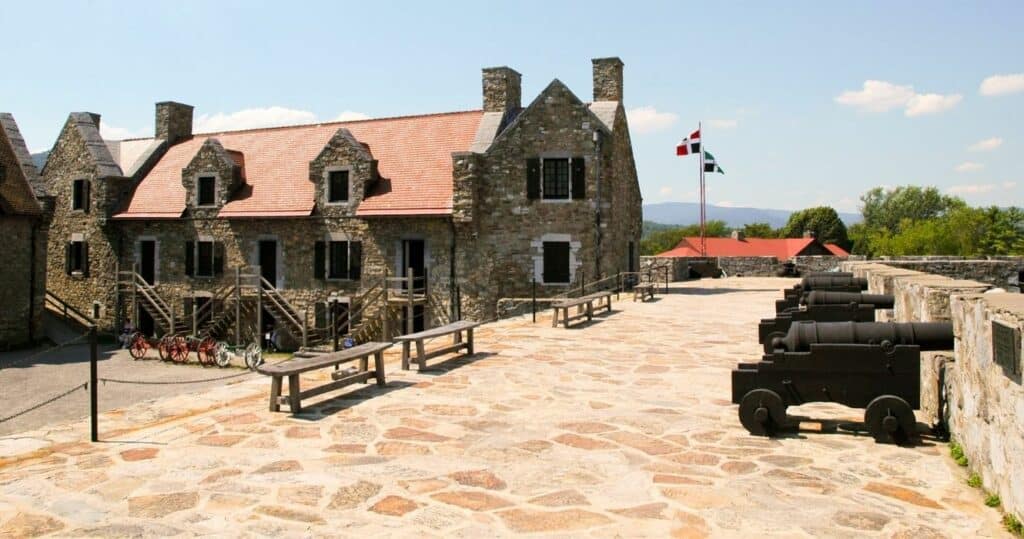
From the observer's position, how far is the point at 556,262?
77.5 feet

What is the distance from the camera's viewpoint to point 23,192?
85.1 ft

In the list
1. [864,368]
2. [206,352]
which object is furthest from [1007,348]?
[206,352]

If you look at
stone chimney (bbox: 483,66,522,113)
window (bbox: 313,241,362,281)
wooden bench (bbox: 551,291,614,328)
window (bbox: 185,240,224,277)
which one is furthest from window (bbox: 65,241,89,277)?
wooden bench (bbox: 551,291,614,328)

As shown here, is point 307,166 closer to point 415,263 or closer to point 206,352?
point 415,263

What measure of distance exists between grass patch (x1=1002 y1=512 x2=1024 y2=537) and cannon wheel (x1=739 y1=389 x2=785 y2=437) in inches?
87.6

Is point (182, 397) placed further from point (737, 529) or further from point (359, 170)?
point (359, 170)

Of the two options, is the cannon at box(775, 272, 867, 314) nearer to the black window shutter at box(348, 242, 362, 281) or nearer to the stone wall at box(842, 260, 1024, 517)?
the stone wall at box(842, 260, 1024, 517)

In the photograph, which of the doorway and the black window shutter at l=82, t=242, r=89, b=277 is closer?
the doorway

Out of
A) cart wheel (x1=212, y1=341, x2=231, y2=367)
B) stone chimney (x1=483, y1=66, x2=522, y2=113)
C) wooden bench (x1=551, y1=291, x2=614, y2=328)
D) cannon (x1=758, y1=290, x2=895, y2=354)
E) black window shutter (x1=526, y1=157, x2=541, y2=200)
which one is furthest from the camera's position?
stone chimney (x1=483, y1=66, x2=522, y2=113)

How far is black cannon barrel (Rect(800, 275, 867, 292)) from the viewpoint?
1126 centimetres

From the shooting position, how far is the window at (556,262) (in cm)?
2353

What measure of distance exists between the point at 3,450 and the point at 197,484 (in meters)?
2.61

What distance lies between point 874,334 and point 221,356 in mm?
22351

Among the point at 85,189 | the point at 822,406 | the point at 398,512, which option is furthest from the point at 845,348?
the point at 85,189
